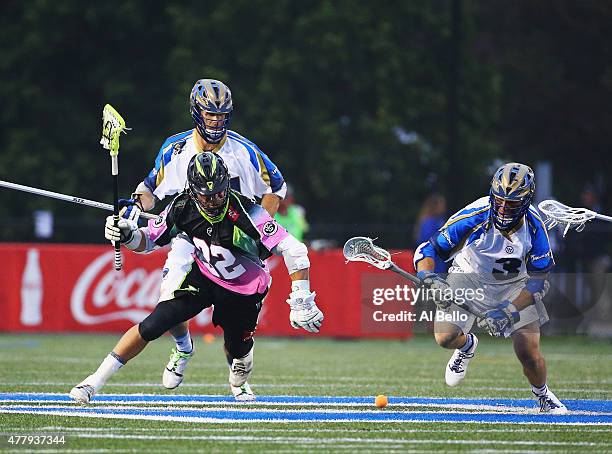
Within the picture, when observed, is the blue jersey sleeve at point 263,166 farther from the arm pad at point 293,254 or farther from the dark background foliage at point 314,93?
the dark background foliage at point 314,93

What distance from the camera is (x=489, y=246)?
11.0 metres

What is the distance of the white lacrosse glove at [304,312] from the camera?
9.82 m

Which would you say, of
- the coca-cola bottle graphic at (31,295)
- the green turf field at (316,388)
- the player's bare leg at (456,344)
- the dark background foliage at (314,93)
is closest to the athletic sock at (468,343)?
the player's bare leg at (456,344)

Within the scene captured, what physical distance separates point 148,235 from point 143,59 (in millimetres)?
20048

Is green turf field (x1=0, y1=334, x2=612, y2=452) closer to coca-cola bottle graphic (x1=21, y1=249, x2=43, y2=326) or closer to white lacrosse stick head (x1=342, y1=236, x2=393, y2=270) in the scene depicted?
coca-cola bottle graphic (x1=21, y1=249, x2=43, y2=326)

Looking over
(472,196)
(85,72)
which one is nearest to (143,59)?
(85,72)

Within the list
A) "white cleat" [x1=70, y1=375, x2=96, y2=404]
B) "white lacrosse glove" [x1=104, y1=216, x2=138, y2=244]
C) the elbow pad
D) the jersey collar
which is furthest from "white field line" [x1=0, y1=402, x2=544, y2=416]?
the jersey collar

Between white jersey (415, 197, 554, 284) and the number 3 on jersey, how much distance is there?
150 centimetres

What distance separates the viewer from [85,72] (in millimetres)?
29797

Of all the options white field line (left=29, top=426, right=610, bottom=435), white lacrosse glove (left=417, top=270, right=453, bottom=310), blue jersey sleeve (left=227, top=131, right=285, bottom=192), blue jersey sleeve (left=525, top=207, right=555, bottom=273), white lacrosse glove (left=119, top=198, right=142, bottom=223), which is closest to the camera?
white field line (left=29, top=426, right=610, bottom=435)

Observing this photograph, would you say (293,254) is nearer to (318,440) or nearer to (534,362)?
(318,440)

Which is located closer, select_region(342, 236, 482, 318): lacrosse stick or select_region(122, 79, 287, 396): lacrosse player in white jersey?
select_region(122, 79, 287, 396): lacrosse player in white jersey

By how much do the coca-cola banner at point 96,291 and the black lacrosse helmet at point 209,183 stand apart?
9238 mm

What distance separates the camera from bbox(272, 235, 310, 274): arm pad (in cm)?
995
